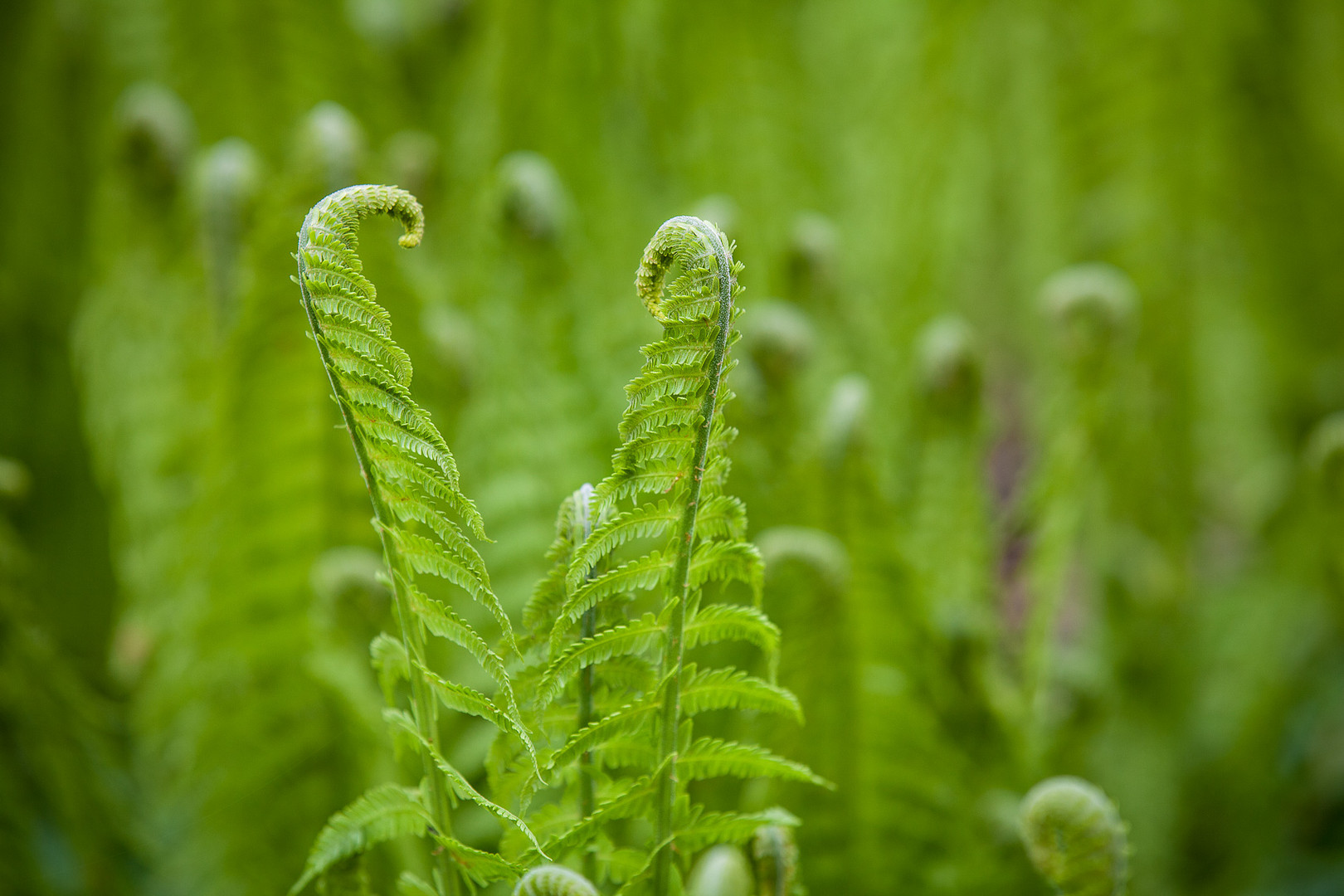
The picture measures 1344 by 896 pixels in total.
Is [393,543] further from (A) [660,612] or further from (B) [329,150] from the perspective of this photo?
(B) [329,150]

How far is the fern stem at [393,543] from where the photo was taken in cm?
18

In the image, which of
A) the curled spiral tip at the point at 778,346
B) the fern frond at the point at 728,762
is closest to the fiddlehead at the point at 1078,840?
the fern frond at the point at 728,762

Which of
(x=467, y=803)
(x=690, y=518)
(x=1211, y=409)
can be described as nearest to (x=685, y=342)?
(x=690, y=518)

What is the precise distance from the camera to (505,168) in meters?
0.43

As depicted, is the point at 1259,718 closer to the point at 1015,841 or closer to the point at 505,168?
the point at 1015,841

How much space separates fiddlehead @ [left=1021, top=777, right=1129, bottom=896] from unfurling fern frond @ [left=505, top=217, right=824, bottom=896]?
7 cm

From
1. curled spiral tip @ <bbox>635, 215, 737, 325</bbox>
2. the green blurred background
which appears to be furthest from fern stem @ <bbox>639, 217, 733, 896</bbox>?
the green blurred background

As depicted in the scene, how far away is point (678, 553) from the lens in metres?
0.19

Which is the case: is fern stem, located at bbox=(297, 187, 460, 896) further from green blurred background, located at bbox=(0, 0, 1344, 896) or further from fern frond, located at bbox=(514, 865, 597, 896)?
green blurred background, located at bbox=(0, 0, 1344, 896)

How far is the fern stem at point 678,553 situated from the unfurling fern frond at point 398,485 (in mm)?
32

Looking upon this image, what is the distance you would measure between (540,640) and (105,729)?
Answer: 37 cm

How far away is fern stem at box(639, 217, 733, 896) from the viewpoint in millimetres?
179

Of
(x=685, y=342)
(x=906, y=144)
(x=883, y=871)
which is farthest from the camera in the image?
(x=906, y=144)

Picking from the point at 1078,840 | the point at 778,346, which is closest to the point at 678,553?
the point at 1078,840
